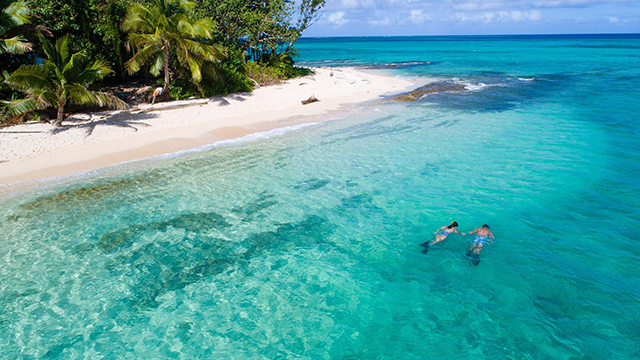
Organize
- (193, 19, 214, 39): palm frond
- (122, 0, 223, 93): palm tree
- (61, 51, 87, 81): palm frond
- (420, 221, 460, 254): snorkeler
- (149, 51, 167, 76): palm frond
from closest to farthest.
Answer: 1. (420, 221, 460, 254): snorkeler
2. (61, 51, 87, 81): palm frond
3. (122, 0, 223, 93): palm tree
4. (193, 19, 214, 39): palm frond
5. (149, 51, 167, 76): palm frond

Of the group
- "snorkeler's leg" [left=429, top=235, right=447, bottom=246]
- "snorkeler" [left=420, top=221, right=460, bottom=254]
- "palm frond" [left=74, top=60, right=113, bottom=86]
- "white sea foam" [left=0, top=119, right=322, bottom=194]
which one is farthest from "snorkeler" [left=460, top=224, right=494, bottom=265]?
"palm frond" [left=74, top=60, right=113, bottom=86]

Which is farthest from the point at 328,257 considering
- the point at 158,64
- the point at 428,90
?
the point at 428,90

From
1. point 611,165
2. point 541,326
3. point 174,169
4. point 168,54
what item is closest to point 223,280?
point 541,326

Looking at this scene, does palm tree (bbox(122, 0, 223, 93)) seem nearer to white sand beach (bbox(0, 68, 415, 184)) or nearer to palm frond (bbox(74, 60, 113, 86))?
white sand beach (bbox(0, 68, 415, 184))

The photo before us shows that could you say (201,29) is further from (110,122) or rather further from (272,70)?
(272,70)

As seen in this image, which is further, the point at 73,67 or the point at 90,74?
the point at 90,74

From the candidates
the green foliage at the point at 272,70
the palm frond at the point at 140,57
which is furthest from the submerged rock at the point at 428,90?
the palm frond at the point at 140,57
